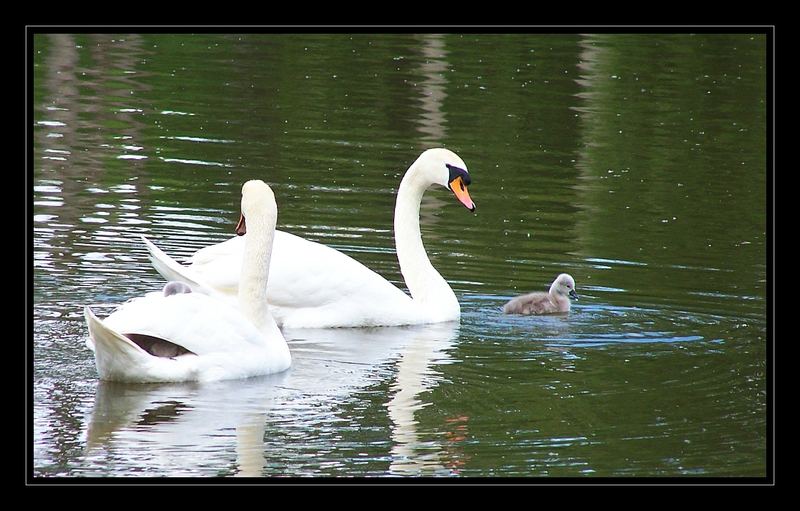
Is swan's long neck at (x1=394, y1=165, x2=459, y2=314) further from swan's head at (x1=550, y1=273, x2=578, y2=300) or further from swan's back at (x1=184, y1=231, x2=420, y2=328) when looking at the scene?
swan's head at (x1=550, y1=273, x2=578, y2=300)

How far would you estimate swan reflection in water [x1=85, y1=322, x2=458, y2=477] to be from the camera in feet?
26.3

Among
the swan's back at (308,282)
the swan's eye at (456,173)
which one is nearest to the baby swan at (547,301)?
the swan's back at (308,282)

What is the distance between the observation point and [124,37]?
2931 centimetres

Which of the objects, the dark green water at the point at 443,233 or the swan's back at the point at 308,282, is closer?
the dark green water at the point at 443,233

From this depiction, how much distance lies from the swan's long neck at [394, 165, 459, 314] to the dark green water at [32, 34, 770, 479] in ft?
1.10

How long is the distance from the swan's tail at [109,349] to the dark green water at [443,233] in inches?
6.4

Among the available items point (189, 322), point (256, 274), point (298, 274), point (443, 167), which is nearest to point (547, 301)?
point (443, 167)

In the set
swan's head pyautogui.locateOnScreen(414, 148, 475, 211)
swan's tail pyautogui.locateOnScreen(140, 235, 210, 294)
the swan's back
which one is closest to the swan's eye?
swan's head pyautogui.locateOnScreen(414, 148, 475, 211)

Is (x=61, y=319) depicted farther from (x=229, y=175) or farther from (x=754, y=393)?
(x=229, y=175)

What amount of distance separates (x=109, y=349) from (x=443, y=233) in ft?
20.5

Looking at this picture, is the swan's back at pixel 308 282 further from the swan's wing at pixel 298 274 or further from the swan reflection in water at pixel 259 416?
the swan reflection in water at pixel 259 416

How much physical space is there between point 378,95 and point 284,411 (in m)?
15.1

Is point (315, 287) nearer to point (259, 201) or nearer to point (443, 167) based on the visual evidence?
point (259, 201)

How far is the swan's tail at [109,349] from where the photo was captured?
8812 millimetres
